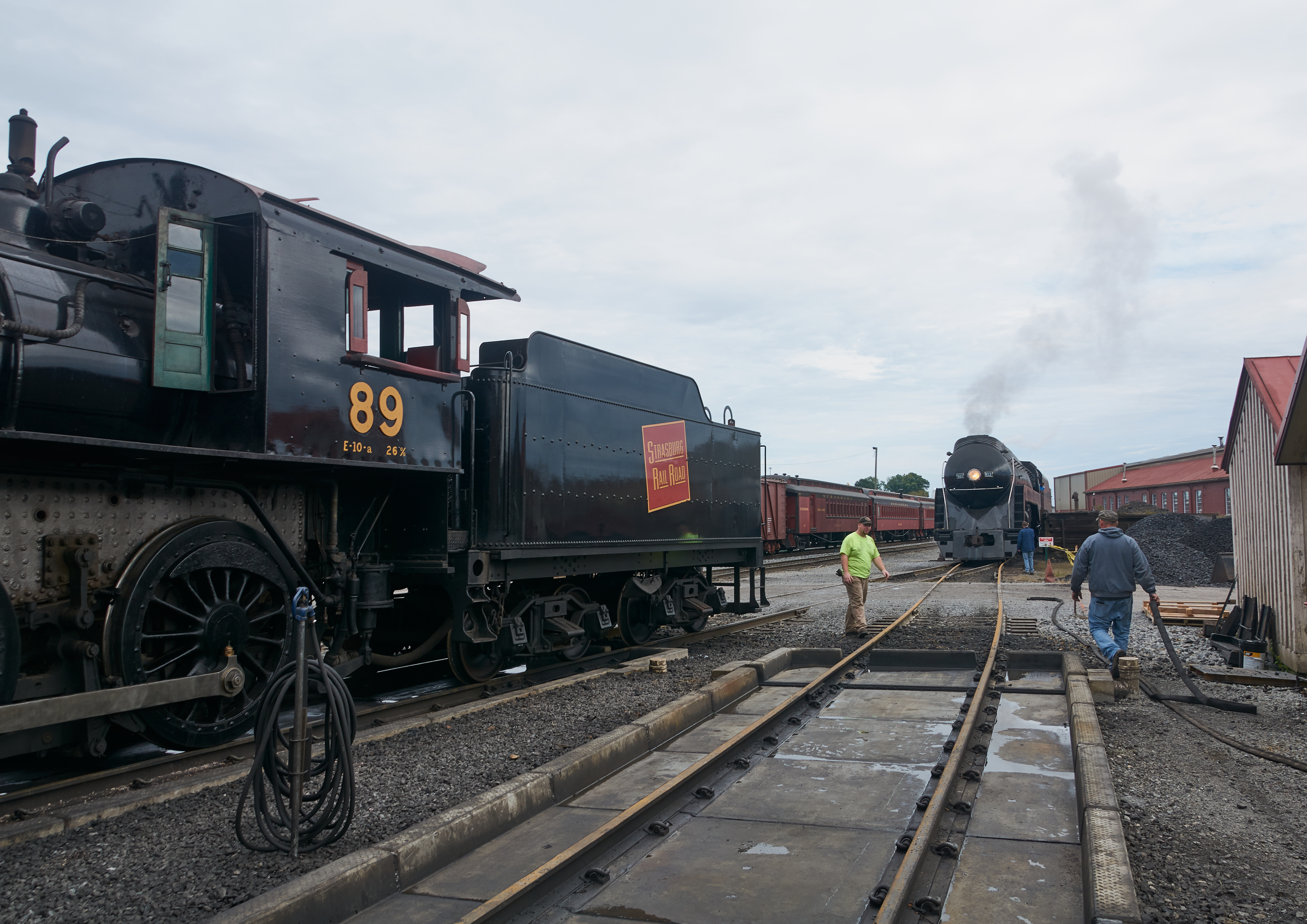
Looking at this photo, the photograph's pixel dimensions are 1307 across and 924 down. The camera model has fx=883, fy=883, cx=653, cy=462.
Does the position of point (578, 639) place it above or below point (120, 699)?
below

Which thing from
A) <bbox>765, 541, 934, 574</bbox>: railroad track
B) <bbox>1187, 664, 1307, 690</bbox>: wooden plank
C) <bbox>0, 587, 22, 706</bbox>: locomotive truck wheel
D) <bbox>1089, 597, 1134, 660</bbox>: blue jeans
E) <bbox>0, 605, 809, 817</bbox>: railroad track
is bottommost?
<bbox>1187, 664, 1307, 690</bbox>: wooden plank

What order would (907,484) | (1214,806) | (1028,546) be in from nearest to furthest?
1. (1214,806)
2. (1028,546)
3. (907,484)

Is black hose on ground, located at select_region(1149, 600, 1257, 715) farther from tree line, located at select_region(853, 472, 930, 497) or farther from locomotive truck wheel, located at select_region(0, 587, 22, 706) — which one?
tree line, located at select_region(853, 472, 930, 497)

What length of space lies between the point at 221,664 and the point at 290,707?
170 cm

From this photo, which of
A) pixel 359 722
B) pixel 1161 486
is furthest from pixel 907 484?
pixel 359 722

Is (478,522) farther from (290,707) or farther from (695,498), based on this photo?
(695,498)

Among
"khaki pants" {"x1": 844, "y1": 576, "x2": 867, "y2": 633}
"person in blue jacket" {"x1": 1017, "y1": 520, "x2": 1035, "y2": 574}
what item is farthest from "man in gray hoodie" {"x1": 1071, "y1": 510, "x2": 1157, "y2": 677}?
"person in blue jacket" {"x1": 1017, "y1": 520, "x2": 1035, "y2": 574}

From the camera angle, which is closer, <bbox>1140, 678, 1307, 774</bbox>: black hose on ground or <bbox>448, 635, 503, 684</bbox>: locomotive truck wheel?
<bbox>1140, 678, 1307, 774</bbox>: black hose on ground

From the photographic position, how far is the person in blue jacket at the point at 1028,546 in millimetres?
22578

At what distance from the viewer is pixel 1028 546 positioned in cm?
2278

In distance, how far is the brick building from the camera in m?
45.8

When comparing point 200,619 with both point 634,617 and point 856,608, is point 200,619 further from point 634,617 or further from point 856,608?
point 856,608

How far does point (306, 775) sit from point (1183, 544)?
23357 mm

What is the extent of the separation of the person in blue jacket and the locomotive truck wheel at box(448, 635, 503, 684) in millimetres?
18030
